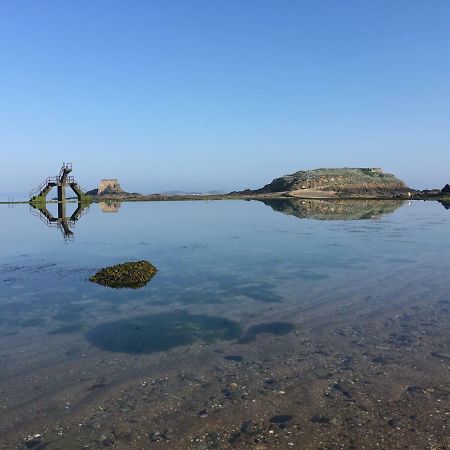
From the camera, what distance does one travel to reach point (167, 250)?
30.5 m

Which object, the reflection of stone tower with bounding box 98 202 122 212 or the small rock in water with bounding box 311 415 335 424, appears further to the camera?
the reflection of stone tower with bounding box 98 202 122 212

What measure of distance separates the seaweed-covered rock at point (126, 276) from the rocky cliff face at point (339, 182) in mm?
111896

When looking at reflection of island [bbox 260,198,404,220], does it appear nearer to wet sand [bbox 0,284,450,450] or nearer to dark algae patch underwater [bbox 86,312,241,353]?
dark algae patch underwater [bbox 86,312,241,353]

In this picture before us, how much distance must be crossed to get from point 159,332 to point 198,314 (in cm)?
214

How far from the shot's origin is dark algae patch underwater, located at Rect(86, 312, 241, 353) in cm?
1241

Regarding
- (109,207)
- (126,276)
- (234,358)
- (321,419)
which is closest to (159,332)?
(234,358)

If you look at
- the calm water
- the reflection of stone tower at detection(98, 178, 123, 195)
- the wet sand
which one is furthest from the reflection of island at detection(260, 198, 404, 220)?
the reflection of stone tower at detection(98, 178, 123, 195)

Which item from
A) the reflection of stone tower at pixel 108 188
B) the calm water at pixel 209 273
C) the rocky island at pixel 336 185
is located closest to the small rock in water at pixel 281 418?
the calm water at pixel 209 273

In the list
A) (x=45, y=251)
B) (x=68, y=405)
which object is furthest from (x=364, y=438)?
(x=45, y=251)

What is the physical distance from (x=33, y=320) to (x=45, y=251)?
677 inches

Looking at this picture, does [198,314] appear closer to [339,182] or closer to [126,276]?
[126,276]

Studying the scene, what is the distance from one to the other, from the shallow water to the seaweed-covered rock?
0.58m

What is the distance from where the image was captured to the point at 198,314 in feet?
50.1

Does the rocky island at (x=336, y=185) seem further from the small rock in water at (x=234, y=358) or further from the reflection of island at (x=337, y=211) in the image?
the small rock in water at (x=234, y=358)
